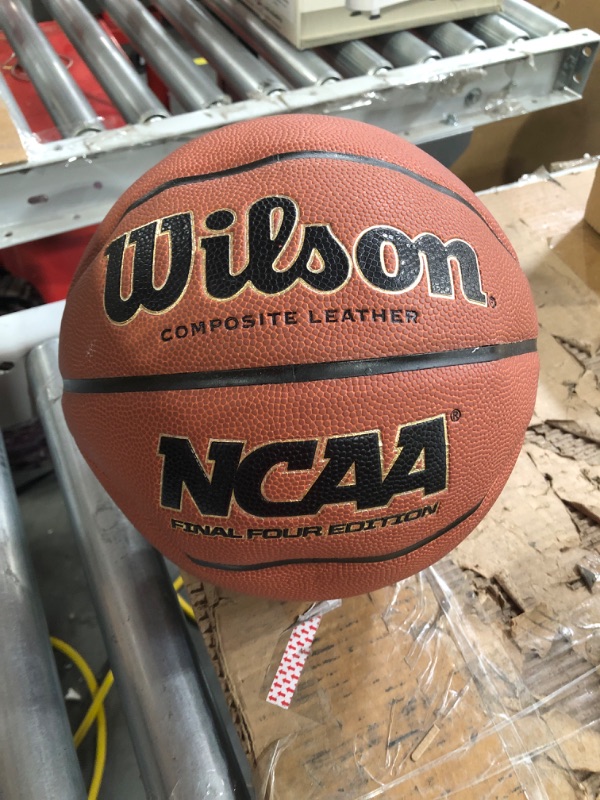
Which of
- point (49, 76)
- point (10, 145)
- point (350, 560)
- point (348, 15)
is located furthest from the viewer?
point (348, 15)

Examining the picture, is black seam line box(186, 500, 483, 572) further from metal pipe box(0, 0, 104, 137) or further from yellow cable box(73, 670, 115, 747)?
metal pipe box(0, 0, 104, 137)

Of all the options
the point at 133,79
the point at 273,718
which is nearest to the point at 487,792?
the point at 273,718

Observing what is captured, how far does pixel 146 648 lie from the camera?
39.0 inches

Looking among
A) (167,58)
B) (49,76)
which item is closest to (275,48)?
(167,58)

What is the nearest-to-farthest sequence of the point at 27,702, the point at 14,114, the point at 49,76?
1. the point at 27,702
2. the point at 14,114
3. the point at 49,76

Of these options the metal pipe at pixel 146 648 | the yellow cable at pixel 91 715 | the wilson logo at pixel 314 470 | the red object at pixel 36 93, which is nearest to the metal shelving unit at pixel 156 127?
the metal pipe at pixel 146 648

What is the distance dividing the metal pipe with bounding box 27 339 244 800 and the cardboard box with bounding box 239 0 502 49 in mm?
998

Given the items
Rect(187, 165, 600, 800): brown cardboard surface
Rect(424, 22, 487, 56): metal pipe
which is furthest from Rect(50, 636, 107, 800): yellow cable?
Rect(424, 22, 487, 56): metal pipe

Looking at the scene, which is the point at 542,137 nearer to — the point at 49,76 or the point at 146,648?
the point at 49,76

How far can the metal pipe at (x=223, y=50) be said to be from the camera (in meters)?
1.34

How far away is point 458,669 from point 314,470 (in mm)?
499

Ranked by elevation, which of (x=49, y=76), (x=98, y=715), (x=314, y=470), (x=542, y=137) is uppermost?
(x=49, y=76)

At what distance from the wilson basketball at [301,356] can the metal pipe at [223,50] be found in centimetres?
65

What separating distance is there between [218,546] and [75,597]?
3.03 feet
